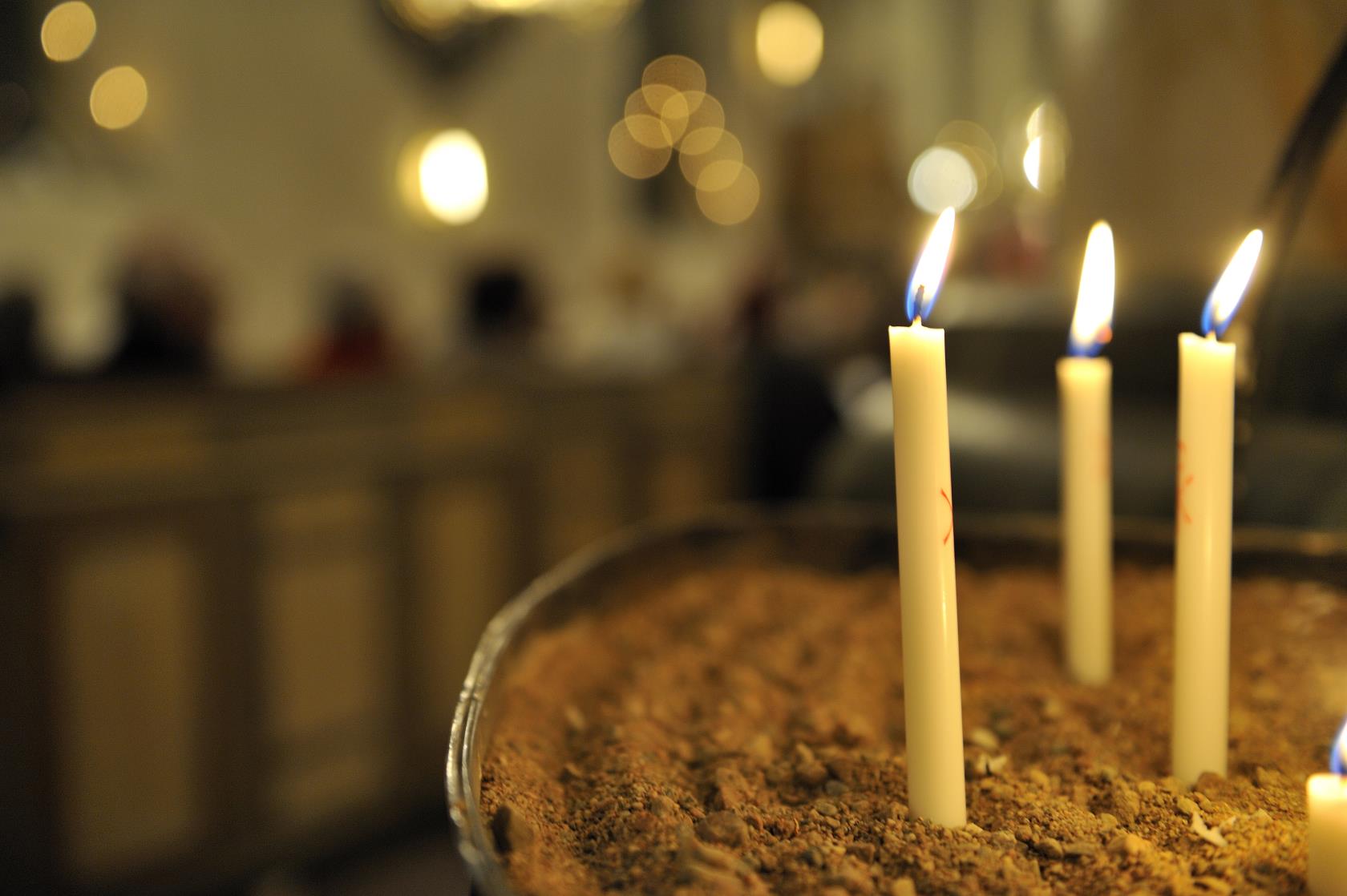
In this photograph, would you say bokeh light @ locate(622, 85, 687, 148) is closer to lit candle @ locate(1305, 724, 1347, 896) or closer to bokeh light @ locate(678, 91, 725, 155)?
bokeh light @ locate(678, 91, 725, 155)

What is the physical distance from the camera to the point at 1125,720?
0.44 m

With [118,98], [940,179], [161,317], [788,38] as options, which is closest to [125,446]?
[161,317]

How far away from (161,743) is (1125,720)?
1.95 meters

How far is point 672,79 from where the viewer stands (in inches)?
177

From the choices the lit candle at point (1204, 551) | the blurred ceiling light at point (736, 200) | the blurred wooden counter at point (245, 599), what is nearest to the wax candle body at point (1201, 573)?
the lit candle at point (1204, 551)

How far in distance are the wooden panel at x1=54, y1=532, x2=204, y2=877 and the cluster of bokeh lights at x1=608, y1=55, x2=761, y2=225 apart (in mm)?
2909

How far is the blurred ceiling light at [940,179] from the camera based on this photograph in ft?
15.6

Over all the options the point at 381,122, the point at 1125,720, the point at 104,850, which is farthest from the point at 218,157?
the point at 1125,720

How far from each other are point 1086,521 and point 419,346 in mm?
3341

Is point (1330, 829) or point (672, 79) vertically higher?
point (672, 79)

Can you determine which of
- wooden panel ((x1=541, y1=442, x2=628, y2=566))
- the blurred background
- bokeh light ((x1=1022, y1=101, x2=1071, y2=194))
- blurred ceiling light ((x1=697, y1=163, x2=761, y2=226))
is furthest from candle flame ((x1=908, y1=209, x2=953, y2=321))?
blurred ceiling light ((x1=697, y1=163, x2=761, y2=226))

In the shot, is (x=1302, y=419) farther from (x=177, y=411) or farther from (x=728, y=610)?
(x=177, y=411)

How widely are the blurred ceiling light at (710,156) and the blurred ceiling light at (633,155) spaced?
10 cm

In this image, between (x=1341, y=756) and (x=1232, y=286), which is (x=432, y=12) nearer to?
(x=1232, y=286)
